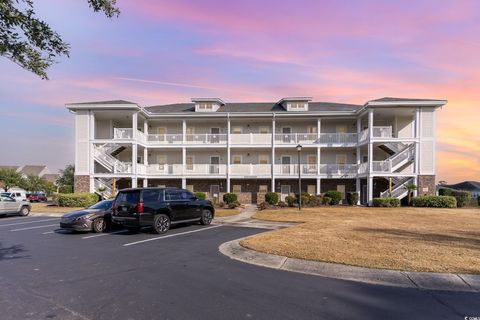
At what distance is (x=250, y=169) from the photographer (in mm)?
32250

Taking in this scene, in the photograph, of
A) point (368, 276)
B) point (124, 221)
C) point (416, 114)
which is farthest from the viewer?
point (416, 114)

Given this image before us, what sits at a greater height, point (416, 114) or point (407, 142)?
point (416, 114)

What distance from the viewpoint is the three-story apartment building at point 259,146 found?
29125 mm

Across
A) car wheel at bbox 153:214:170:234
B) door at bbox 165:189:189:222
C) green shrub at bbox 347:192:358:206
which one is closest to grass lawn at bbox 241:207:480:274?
car wheel at bbox 153:214:170:234

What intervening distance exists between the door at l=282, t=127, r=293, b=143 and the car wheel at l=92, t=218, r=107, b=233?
21.5 meters

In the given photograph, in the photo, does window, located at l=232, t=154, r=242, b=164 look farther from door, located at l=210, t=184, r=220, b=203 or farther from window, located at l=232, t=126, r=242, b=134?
door, located at l=210, t=184, r=220, b=203

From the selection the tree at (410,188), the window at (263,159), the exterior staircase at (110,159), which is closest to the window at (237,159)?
the window at (263,159)

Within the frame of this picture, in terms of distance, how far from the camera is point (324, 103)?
121ft

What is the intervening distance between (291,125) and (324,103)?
5.29 meters

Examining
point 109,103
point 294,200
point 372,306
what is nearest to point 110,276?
point 372,306

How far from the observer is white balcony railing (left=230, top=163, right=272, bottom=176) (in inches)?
1266

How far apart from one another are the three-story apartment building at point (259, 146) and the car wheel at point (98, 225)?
1630 cm

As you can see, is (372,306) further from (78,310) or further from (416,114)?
(416,114)

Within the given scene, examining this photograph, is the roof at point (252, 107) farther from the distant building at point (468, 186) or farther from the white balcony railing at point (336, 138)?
the distant building at point (468, 186)
